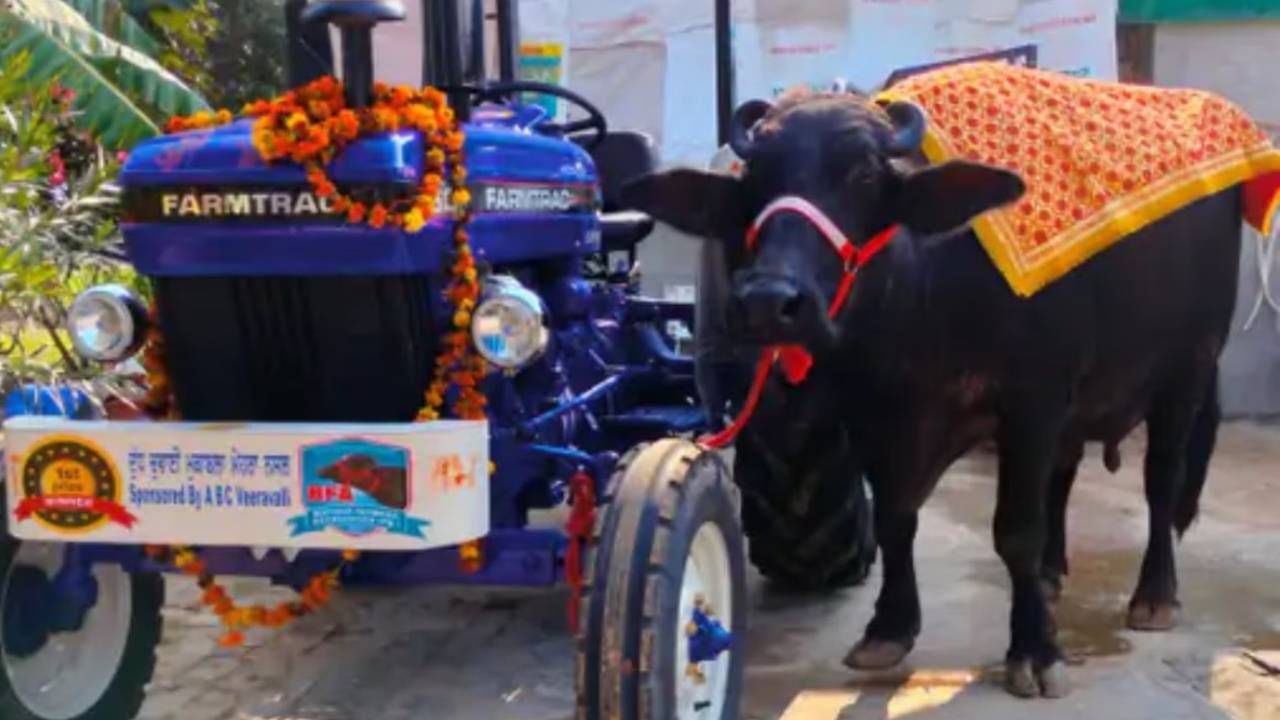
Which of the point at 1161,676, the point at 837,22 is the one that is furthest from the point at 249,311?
the point at 837,22

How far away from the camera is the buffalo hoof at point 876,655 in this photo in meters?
5.20

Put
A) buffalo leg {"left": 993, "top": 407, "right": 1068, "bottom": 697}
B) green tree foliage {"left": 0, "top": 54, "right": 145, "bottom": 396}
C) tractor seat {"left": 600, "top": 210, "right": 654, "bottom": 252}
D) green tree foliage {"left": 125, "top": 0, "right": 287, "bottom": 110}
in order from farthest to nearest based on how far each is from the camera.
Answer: green tree foliage {"left": 125, "top": 0, "right": 287, "bottom": 110}
green tree foliage {"left": 0, "top": 54, "right": 145, "bottom": 396}
tractor seat {"left": 600, "top": 210, "right": 654, "bottom": 252}
buffalo leg {"left": 993, "top": 407, "right": 1068, "bottom": 697}

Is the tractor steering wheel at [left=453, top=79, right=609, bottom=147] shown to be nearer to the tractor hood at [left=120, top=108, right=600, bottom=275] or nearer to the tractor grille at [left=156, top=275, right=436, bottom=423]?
the tractor hood at [left=120, top=108, right=600, bottom=275]

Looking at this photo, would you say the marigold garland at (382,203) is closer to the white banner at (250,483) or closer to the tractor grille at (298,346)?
the tractor grille at (298,346)

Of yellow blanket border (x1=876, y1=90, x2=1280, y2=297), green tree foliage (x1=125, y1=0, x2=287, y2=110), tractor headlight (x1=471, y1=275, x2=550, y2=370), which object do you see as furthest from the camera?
green tree foliage (x1=125, y1=0, x2=287, y2=110)

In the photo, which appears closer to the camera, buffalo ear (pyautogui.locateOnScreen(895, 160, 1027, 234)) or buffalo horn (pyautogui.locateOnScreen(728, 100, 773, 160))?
buffalo ear (pyautogui.locateOnScreen(895, 160, 1027, 234))

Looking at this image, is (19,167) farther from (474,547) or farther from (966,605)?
(966,605)

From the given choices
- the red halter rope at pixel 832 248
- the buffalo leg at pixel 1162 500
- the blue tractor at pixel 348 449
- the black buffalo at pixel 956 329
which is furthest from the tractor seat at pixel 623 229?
the buffalo leg at pixel 1162 500

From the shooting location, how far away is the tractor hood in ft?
12.7

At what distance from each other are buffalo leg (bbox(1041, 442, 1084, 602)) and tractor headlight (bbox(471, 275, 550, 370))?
261cm

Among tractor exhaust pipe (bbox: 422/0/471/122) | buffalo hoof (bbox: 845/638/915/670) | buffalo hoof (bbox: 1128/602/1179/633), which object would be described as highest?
tractor exhaust pipe (bbox: 422/0/471/122)

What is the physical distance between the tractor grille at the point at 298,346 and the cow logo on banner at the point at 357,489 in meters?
0.49

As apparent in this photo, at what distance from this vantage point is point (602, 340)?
17.1ft

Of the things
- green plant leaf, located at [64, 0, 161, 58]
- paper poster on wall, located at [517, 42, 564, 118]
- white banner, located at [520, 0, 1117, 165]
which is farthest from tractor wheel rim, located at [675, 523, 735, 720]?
green plant leaf, located at [64, 0, 161, 58]
